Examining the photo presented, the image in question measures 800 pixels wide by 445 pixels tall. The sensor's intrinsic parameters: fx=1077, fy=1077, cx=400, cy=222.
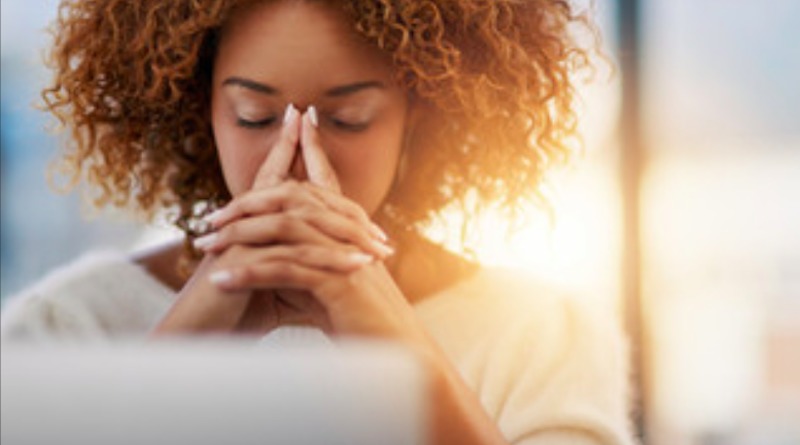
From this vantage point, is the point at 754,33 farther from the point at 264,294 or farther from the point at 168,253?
the point at 264,294

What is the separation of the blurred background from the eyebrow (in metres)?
0.43

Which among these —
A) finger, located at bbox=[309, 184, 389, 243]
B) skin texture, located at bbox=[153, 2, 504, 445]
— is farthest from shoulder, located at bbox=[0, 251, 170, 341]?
finger, located at bbox=[309, 184, 389, 243]

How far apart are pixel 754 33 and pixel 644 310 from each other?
Result: 580 millimetres

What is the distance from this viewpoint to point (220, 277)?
0.71 m

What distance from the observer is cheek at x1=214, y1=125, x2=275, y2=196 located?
844 mm

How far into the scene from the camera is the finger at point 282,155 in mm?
792

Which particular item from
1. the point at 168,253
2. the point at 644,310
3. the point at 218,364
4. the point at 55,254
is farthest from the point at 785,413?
the point at 218,364

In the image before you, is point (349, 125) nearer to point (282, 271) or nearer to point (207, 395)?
point (282, 271)

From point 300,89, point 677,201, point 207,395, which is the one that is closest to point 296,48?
point 300,89

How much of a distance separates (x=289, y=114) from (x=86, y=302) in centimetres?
31

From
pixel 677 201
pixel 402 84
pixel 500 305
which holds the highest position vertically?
pixel 402 84

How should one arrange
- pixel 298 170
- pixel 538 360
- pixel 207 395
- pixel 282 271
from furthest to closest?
pixel 538 360 < pixel 298 170 < pixel 282 271 < pixel 207 395

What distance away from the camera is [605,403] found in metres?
0.92

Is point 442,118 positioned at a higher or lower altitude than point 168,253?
higher
